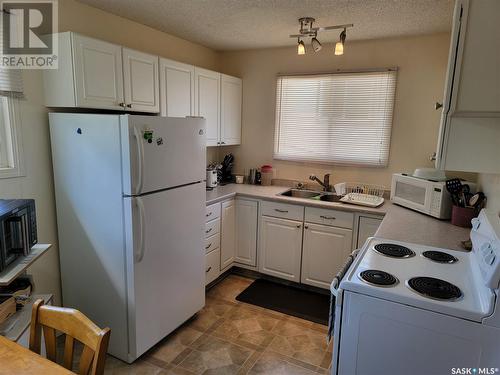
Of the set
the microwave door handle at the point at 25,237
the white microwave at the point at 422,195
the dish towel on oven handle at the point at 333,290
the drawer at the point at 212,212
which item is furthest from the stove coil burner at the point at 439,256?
the microwave door handle at the point at 25,237

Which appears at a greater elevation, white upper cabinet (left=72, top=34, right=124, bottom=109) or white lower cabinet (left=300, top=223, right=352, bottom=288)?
white upper cabinet (left=72, top=34, right=124, bottom=109)

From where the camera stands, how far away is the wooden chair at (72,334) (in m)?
1.07

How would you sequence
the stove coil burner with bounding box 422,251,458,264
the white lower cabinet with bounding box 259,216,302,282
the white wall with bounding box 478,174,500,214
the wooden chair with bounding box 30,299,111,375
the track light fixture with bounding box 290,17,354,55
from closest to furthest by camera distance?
the wooden chair with bounding box 30,299,111,375 → the stove coil burner with bounding box 422,251,458,264 → the white wall with bounding box 478,174,500,214 → the track light fixture with bounding box 290,17,354,55 → the white lower cabinet with bounding box 259,216,302,282

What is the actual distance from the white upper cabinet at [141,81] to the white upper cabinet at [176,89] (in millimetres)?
80

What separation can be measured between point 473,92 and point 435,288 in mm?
822

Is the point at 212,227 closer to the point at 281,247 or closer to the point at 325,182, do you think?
the point at 281,247

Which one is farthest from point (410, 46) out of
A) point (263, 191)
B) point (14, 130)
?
point (14, 130)

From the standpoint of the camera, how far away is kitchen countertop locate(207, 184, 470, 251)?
6.76ft

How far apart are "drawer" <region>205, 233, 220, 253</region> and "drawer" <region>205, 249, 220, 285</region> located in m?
0.04

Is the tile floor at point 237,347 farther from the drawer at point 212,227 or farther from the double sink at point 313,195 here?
the double sink at point 313,195

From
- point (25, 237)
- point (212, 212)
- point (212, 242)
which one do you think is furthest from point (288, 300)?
point (25, 237)

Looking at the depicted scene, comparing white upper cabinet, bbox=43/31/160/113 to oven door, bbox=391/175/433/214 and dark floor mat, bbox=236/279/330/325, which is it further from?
oven door, bbox=391/175/433/214

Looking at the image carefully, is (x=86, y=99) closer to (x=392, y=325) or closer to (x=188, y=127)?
(x=188, y=127)

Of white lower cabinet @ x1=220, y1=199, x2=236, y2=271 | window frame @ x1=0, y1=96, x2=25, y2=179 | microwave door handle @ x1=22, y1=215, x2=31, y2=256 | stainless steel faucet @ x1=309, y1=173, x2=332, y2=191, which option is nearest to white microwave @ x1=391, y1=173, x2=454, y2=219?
stainless steel faucet @ x1=309, y1=173, x2=332, y2=191
